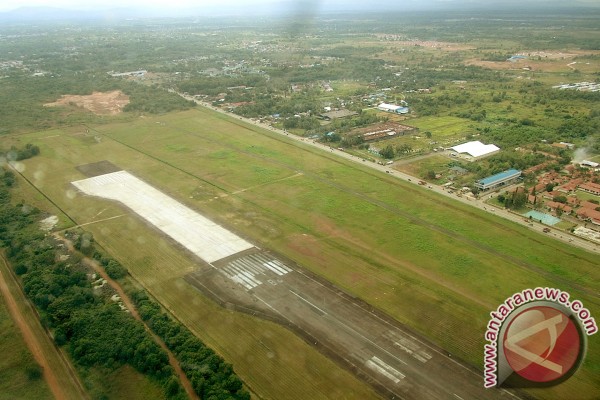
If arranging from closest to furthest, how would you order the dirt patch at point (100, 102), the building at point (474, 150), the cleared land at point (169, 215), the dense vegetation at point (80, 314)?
1. the dense vegetation at point (80, 314)
2. the cleared land at point (169, 215)
3. the building at point (474, 150)
4. the dirt patch at point (100, 102)

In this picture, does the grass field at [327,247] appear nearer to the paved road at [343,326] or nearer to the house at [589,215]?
the paved road at [343,326]

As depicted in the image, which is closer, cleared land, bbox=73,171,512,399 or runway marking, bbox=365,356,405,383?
cleared land, bbox=73,171,512,399

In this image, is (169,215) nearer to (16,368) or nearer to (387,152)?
(16,368)

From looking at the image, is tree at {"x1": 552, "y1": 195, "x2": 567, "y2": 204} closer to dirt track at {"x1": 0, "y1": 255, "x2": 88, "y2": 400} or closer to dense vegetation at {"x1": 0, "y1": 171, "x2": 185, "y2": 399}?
dense vegetation at {"x1": 0, "y1": 171, "x2": 185, "y2": 399}

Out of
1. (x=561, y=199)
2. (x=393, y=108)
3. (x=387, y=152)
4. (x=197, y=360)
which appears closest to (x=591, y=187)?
(x=561, y=199)

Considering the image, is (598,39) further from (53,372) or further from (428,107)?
(53,372)

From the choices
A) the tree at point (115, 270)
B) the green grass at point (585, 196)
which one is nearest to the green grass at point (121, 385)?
the tree at point (115, 270)

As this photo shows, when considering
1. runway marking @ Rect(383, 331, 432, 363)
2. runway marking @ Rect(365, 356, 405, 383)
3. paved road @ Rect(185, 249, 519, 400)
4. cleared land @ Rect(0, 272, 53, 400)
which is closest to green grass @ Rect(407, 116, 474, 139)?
paved road @ Rect(185, 249, 519, 400)

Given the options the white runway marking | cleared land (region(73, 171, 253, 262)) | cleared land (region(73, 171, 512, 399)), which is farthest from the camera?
cleared land (region(73, 171, 253, 262))
